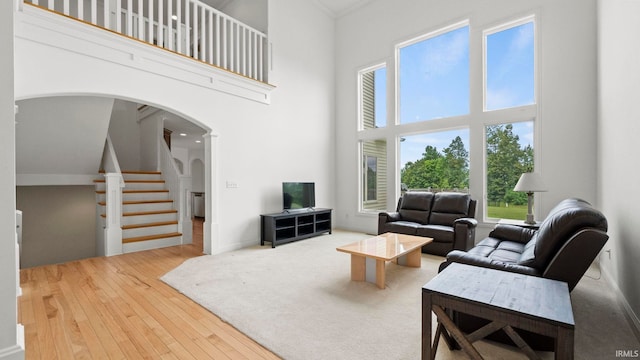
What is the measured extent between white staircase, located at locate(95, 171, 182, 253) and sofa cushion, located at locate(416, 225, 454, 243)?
14.0ft

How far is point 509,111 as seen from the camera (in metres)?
4.58

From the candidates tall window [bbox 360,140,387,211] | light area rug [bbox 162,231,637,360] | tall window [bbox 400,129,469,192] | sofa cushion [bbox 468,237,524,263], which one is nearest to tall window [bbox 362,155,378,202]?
tall window [bbox 360,140,387,211]

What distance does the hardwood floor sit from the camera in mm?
1934

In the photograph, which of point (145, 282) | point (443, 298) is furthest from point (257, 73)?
point (443, 298)

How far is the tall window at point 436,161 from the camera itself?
16.9 ft

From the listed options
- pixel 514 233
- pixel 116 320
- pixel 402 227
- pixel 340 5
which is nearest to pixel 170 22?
pixel 116 320

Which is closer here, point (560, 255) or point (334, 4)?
point (560, 255)

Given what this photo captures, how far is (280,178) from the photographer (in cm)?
558

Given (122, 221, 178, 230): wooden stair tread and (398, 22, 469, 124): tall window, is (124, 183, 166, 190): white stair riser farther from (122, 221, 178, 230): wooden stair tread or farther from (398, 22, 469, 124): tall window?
(398, 22, 469, 124): tall window

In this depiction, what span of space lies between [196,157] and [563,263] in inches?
423

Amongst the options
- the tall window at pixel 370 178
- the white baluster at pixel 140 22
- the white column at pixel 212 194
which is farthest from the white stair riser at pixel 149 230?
the tall window at pixel 370 178

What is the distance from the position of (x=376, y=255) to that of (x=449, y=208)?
2.33 metres

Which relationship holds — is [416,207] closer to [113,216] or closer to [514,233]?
[514,233]

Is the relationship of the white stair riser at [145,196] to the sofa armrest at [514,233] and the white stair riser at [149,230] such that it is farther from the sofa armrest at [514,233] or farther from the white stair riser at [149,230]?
the sofa armrest at [514,233]
